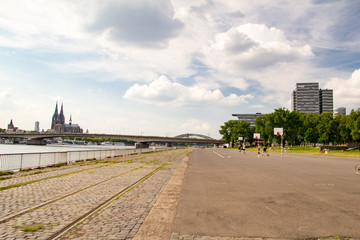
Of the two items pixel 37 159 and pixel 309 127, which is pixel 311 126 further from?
pixel 37 159

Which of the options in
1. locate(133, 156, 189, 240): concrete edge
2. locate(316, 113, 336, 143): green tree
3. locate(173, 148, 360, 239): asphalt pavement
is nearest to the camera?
locate(133, 156, 189, 240): concrete edge

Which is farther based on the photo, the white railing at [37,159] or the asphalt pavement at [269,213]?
the white railing at [37,159]

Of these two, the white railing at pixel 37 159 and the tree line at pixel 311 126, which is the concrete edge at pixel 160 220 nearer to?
the white railing at pixel 37 159

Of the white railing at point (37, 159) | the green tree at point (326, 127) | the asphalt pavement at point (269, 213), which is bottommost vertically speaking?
the white railing at point (37, 159)

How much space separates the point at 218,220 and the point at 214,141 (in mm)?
147312

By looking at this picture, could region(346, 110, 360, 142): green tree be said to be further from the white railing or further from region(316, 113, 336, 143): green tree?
the white railing

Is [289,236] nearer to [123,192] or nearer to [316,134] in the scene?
[123,192]

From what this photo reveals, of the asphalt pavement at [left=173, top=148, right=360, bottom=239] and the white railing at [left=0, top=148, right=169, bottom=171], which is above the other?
the asphalt pavement at [left=173, top=148, right=360, bottom=239]

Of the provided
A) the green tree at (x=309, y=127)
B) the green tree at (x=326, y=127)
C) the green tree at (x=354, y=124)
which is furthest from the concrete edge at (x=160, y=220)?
the green tree at (x=309, y=127)

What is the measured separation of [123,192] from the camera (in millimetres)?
9359

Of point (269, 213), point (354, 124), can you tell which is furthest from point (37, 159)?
point (354, 124)

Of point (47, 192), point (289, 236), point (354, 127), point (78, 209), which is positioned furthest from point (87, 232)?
point (354, 127)

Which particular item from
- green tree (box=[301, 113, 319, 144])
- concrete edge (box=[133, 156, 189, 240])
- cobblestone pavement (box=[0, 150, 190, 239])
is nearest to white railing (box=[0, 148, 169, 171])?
cobblestone pavement (box=[0, 150, 190, 239])

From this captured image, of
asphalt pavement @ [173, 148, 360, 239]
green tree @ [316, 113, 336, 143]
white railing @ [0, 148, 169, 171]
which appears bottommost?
white railing @ [0, 148, 169, 171]
